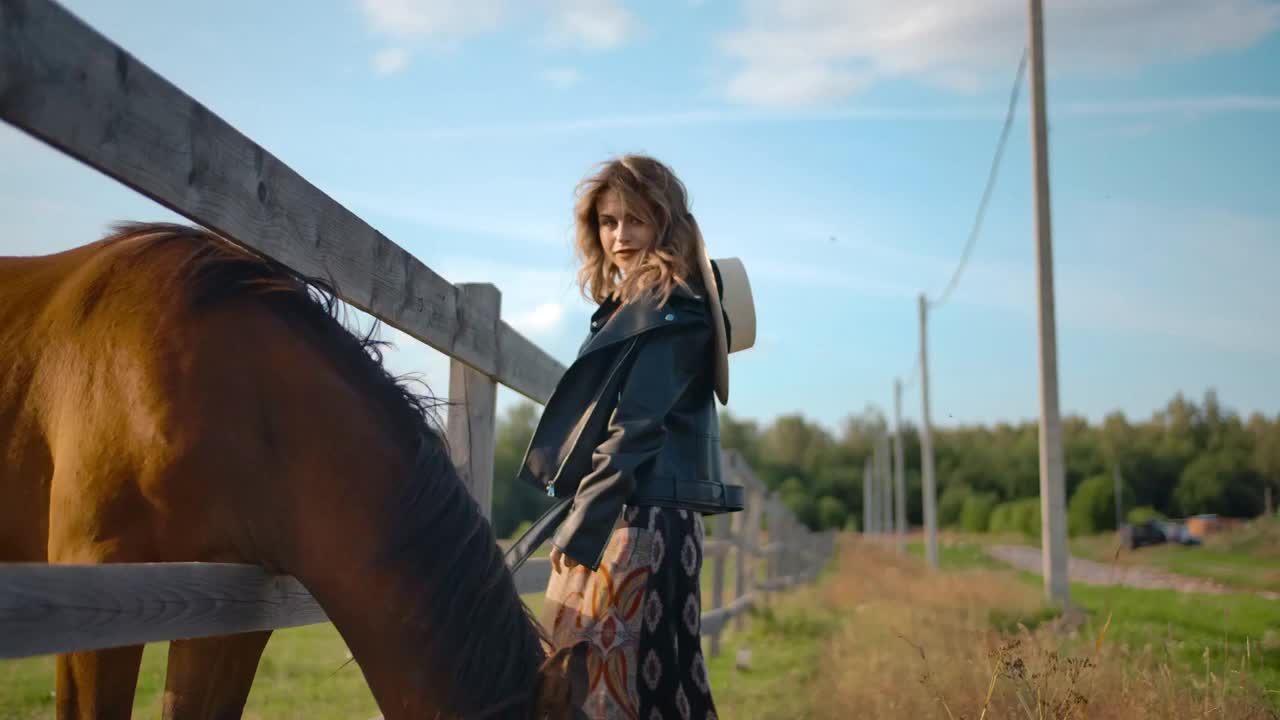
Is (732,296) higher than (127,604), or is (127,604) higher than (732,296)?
(732,296)

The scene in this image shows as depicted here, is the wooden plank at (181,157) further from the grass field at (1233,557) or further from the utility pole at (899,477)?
the utility pole at (899,477)

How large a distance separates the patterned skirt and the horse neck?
32 centimetres

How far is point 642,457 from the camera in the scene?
2.30 m

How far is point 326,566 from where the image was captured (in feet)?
6.56

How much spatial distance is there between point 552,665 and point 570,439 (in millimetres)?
711

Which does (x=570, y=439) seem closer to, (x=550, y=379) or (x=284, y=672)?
(x=550, y=379)

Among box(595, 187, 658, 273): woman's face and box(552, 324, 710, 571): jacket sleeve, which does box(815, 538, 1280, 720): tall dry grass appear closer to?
box(552, 324, 710, 571): jacket sleeve

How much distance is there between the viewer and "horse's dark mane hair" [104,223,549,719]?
1924mm

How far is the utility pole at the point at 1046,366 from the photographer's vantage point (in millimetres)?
8984

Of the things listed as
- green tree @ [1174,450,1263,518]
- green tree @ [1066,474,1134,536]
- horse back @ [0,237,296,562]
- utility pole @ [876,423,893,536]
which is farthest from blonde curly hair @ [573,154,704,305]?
green tree @ [1066,474,1134,536]

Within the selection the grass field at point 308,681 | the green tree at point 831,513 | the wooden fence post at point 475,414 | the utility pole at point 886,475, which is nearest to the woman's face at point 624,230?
the wooden fence post at point 475,414

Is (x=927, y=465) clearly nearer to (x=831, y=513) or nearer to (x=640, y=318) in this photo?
(x=640, y=318)

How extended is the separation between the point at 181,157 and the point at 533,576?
2133 mm

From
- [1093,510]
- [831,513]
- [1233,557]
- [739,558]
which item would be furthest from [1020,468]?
[739,558]
